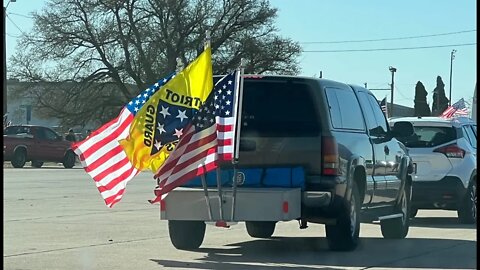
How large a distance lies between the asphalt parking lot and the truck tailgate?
493 millimetres

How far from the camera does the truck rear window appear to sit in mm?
11008

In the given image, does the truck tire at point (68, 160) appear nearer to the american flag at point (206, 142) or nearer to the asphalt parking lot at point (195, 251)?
the asphalt parking lot at point (195, 251)

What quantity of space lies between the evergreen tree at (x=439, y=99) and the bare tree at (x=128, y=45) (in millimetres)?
18340

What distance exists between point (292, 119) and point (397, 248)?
7.52ft

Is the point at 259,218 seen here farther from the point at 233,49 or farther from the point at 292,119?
the point at 233,49

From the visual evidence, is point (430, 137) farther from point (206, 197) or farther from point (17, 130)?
point (17, 130)

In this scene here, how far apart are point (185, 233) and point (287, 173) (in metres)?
1.54

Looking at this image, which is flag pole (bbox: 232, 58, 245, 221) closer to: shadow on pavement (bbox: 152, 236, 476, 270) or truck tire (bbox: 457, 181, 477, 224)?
shadow on pavement (bbox: 152, 236, 476, 270)

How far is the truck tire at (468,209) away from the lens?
51.1 feet

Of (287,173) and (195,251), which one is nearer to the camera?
(287,173)

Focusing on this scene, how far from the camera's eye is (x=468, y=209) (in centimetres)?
1558

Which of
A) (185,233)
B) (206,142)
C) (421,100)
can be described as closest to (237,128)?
(206,142)

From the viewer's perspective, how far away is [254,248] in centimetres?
1205

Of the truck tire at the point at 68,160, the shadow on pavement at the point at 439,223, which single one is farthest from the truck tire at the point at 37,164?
the shadow on pavement at the point at 439,223
